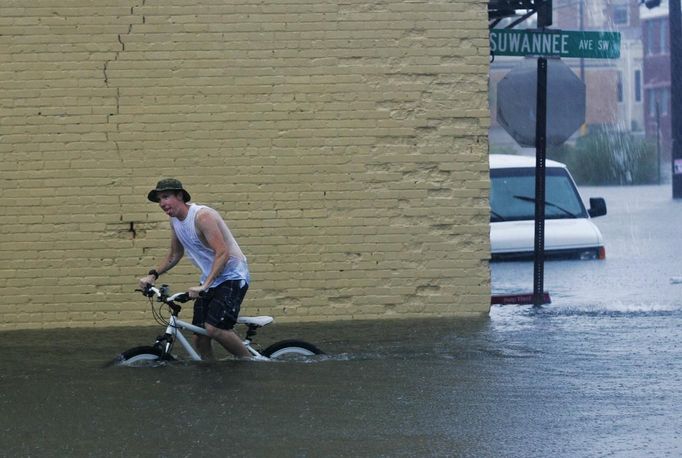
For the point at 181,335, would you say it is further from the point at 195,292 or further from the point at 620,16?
the point at 620,16

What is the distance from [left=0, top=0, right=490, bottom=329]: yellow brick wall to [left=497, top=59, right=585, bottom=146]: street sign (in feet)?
5.23

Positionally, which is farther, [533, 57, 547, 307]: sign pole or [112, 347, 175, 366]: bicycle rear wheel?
[533, 57, 547, 307]: sign pole

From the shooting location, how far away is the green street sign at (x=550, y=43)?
48.0ft

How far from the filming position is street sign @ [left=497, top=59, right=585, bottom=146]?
1491 cm

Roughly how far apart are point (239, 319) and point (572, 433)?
3.01 m

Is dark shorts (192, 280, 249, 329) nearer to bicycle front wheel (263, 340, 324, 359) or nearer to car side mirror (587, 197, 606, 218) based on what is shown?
bicycle front wheel (263, 340, 324, 359)

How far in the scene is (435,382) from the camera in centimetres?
964

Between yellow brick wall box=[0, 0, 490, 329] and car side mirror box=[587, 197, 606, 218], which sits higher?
yellow brick wall box=[0, 0, 490, 329]

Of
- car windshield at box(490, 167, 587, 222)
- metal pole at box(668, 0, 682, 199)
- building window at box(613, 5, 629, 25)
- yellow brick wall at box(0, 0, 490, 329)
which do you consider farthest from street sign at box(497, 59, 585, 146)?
building window at box(613, 5, 629, 25)

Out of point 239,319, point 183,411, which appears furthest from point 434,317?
point 183,411

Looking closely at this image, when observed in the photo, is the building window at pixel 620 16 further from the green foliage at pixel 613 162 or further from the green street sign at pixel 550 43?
the green street sign at pixel 550 43

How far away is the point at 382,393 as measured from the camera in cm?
919

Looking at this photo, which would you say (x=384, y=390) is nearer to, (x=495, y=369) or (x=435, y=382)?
(x=435, y=382)

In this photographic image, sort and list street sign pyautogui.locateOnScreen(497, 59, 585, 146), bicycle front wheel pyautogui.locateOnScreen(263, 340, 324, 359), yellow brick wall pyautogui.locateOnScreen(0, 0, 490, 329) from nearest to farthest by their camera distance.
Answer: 1. bicycle front wheel pyautogui.locateOnScreen(263, 340, 324, 359)
2. yellow brick wall pyautogui.locateOnScreen(0, 0, 490, 329)
3. street sign pyautogui.locateOnScreen(497, 59, 585, 146)
